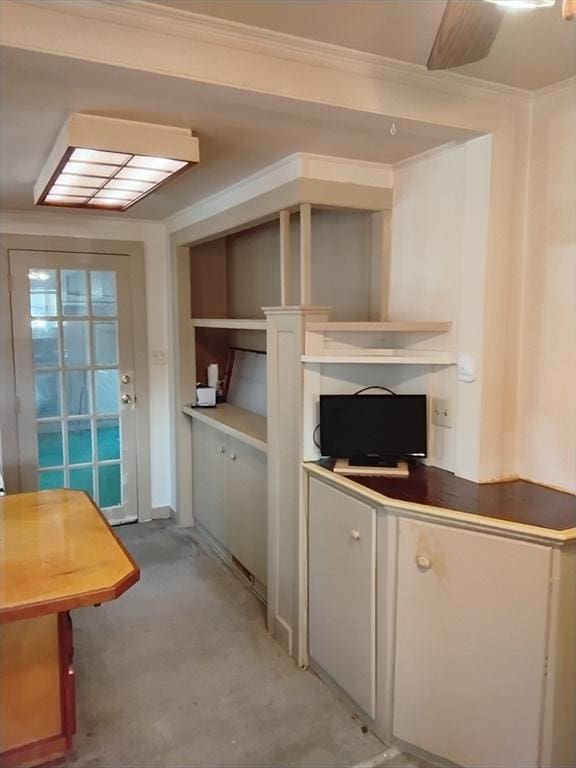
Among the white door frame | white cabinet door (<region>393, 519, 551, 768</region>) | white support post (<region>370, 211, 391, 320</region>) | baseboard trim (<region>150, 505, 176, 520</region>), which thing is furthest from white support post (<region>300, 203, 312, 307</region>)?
baseboard trim (<region>150, 505, 176, 520</region>)

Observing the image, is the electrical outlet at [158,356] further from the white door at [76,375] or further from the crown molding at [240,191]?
the crown molding at [240,191]

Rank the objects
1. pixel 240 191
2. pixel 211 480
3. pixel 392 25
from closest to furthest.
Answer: pixel 392 25
pixel 240 191
pixel 211 480

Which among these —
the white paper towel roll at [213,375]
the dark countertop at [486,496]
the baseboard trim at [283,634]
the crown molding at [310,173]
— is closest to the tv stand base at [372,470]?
the dark countertop at [486,496]

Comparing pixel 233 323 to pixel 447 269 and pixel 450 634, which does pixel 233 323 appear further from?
pixel 450 634

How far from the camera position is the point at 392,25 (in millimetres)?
1572

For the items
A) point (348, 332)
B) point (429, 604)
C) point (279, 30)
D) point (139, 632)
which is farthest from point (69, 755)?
point (279, 30)

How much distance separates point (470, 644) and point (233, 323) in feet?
7.21

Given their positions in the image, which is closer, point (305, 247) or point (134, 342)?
point (305, 247)

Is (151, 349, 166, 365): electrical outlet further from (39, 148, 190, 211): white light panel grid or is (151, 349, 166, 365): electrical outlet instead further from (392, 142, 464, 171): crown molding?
(392, 142, 464, 171): crown molding

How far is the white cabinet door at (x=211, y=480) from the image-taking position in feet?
12.3

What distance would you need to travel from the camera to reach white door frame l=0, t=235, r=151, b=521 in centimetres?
397

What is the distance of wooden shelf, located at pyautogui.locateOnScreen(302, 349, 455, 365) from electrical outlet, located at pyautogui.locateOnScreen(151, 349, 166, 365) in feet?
7.25

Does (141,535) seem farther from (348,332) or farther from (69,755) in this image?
(348,332)

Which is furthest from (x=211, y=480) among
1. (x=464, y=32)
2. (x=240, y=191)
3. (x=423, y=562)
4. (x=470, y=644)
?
(x=464, y=32)
